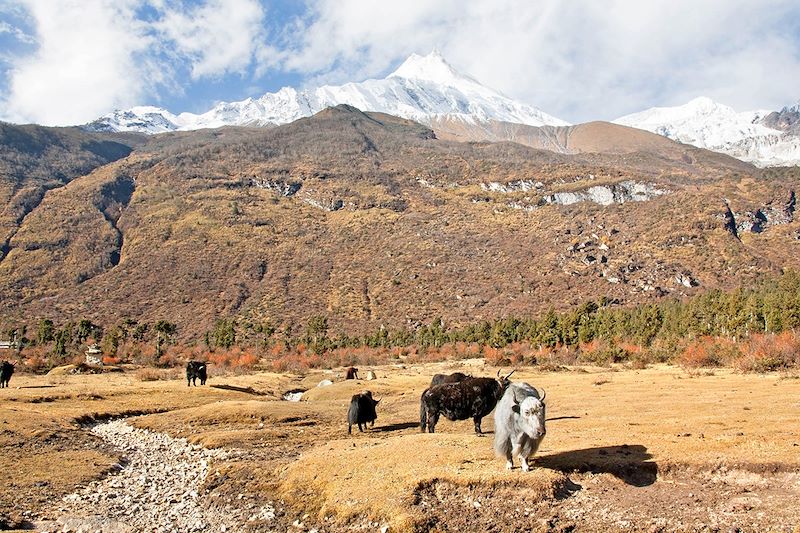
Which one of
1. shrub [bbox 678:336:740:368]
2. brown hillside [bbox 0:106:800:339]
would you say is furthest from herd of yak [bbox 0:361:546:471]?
brown hillside [bbox 0:106:800:339]

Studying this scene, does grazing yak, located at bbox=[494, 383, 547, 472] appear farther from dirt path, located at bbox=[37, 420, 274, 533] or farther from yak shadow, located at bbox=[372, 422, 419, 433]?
yak shadow, located at bbox=[372, 422, 419, 433]

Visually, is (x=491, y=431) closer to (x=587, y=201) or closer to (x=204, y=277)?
(x=204, y=277)

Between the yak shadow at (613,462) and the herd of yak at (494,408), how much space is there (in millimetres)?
1191

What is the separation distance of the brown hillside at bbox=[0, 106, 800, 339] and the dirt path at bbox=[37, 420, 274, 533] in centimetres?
8397

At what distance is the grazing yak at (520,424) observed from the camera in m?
11.2

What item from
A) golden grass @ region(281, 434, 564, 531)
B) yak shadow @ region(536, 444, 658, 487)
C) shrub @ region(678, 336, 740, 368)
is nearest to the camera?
golden grass @ region(281, 434, 564, 531)

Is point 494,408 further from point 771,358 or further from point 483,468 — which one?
point 771,358

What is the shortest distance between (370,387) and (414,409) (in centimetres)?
878

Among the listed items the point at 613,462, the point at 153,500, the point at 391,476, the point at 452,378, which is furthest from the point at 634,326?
the point at 153,500

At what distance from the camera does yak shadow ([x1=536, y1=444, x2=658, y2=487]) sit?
11.7 m

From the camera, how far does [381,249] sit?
465 ft

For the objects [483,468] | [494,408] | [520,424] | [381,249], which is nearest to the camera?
[520,424]

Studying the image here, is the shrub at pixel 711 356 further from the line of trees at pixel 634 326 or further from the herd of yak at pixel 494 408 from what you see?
the herd of yak at pixel 494 408

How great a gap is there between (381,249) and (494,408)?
125188 millimetres
